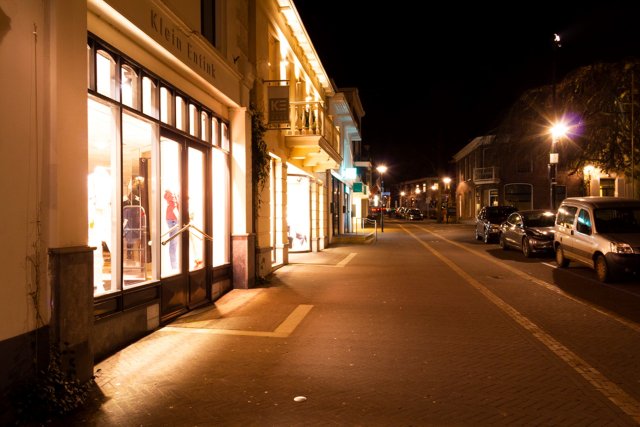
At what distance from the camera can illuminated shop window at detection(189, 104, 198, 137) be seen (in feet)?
29.2

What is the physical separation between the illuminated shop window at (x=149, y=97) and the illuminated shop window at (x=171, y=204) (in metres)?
0.64

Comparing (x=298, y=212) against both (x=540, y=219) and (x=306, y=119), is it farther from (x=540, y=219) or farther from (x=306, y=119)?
(x=540, y=219)

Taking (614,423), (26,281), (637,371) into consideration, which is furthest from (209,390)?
(637,371)

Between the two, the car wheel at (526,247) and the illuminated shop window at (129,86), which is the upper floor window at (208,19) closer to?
the illuminated shop window at (129,86)

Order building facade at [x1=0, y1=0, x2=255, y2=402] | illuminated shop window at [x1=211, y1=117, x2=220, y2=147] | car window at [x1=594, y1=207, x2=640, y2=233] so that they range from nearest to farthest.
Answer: building facade at [x1=0, y1=0, x2=255, y2=402] < illuminated shop window at [x1=211, y1=117, x2=220, y2=147] < car window at [x1=594, y1=207, x2=640, y2=233]

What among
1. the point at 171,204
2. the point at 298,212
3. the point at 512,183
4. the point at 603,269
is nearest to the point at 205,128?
the point at 171,204

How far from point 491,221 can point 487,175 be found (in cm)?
2459

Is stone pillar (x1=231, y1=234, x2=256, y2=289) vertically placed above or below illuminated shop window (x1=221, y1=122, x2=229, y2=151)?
below

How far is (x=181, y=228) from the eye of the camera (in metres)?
8.55

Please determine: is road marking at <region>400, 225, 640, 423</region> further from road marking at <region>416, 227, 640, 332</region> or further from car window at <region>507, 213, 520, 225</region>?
car window at <region>507, 213, 520, 225</region>

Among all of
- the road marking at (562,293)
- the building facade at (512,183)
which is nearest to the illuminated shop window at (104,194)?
the road marking at (562,293)

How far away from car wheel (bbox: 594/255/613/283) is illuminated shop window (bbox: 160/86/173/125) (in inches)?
377

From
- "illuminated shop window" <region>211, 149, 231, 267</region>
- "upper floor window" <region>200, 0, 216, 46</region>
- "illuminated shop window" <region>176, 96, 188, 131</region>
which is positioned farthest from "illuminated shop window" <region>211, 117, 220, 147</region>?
"upper floor window" <region>200, 0, 216, 46</region>

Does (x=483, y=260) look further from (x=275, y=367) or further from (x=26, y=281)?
(x=26, y=281)
